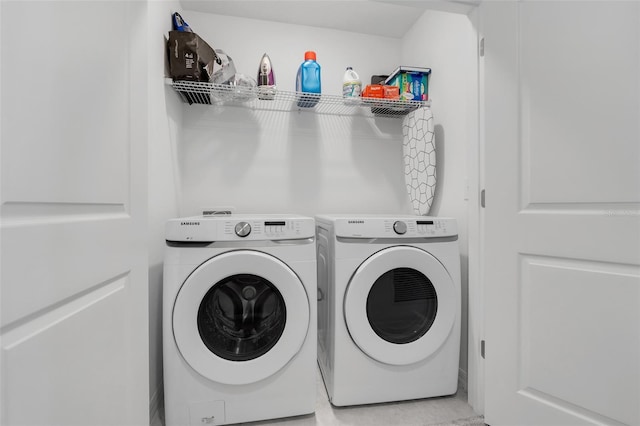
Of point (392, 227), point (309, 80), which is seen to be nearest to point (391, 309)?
point (392, 227)

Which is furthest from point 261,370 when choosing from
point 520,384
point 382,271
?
point 520,384

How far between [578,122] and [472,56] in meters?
0.67

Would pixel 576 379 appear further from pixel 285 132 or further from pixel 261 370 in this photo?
pixel 285 132

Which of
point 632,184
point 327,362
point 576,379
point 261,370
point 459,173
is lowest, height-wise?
point 327,362

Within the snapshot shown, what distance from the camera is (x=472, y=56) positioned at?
1391 mm

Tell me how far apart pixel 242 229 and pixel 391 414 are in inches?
42.7

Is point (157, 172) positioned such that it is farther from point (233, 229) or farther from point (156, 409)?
point (156, 409)

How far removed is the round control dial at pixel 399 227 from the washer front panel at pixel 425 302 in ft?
0.24

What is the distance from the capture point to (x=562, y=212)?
953 mm

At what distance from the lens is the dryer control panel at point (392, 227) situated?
1362mm

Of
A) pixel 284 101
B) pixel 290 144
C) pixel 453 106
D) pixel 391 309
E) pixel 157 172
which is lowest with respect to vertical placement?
pixel 391 309

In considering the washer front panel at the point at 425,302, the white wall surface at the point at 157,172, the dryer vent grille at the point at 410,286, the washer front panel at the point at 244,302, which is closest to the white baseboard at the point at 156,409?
the white wall surface at the point at 157,172

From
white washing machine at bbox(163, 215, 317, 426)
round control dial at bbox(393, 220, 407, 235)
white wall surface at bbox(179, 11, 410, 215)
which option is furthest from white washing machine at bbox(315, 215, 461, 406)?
white wall surface at bbox(179, 11, 410, 215)

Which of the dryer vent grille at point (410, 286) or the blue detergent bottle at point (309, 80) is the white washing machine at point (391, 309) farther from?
the blue detergent bottle at point (309, 80)
